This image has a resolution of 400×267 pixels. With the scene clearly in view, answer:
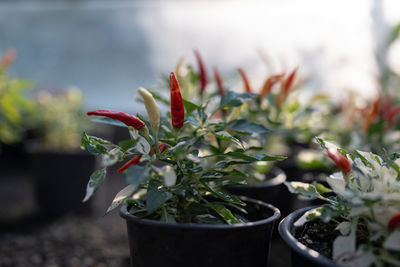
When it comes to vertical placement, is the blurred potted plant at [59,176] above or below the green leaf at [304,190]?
below

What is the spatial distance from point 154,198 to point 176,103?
191 millimetres

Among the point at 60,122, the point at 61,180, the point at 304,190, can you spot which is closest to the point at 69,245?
the point at 61,180

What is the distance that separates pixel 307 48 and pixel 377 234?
7.17 feet

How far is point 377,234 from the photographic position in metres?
0.66

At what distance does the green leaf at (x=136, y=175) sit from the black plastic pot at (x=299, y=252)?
27 cm

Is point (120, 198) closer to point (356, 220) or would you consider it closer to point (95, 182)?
point (95, 182)

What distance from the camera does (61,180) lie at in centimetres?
200

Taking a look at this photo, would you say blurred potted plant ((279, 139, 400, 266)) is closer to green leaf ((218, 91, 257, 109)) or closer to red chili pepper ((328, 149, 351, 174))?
red chili pepper ((328, 149, 351, 174))

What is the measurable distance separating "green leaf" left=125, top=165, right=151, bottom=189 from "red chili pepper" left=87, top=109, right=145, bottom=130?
5.0 inches

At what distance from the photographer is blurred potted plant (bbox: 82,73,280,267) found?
29.2 inches

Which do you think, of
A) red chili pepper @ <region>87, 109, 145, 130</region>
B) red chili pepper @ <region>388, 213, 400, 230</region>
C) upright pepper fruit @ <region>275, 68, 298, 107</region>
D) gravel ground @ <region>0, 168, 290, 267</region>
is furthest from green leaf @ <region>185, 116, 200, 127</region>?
gravel ground @ <region>0, 168, 290, 267</region>

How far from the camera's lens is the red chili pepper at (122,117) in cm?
78

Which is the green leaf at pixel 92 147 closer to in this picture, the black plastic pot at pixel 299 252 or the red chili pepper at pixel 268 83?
the black plastic pot at pixel 299 252

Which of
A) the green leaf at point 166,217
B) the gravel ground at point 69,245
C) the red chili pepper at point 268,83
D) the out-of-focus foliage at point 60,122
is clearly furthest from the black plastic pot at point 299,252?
Answer: the out-of-focus foliage at point 60,122
